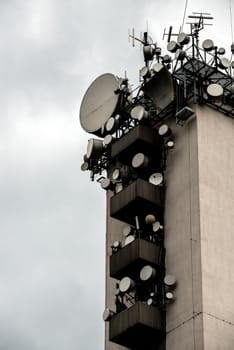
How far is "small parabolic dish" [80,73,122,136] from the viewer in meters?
83.0

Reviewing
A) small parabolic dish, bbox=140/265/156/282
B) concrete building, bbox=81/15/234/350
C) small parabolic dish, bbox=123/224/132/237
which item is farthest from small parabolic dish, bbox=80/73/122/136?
small parabolic dish, bbox=140/265/156/282

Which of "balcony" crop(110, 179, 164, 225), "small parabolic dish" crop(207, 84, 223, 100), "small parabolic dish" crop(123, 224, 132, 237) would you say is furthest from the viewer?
"small parabolic dish" crop(123, 224, 132, 237)

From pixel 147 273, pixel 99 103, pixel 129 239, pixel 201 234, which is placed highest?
pixel 99 103

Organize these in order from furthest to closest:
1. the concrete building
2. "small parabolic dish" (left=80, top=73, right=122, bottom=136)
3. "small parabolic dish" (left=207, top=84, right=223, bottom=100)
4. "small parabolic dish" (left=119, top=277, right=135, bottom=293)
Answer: "small parabolic dish" (left=80, top=73, right=122, bottom=136)
"small parabolic dish" (left=207, top=84, right=223, bottom=100)
"small parabolic dish" (left=119, top=277, right=135, bottom=293)
the concrete building

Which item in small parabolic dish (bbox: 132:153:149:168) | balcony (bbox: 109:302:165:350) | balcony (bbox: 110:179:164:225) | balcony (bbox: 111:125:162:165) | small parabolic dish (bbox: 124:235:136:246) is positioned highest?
balcony (bbox: 111:125:162:165)

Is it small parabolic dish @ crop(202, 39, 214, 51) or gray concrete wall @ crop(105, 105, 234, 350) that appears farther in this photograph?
small parabolic dish @ crop(202, 39, 214, 51)

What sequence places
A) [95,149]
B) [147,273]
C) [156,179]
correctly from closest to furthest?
[147,273] < [156,179] < [95,149]

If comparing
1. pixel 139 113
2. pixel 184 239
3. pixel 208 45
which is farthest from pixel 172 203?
pixel 208 45

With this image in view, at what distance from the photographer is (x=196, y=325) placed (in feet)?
A: 223

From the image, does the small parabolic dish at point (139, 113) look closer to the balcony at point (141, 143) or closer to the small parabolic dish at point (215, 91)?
the balcony at point (141, 143)

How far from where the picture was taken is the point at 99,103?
8412 centimetres

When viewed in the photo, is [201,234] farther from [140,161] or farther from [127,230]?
[140,161]

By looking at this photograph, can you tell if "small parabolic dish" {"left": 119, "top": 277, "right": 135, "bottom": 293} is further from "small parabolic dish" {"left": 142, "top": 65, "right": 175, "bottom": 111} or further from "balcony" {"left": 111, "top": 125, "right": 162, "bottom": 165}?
"small parabolic dish" {"left": 142, "top": 65, "right": 175, "bottom": 111}

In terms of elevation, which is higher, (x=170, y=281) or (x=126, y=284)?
(x=126, y=284)
